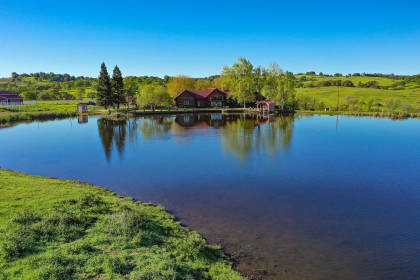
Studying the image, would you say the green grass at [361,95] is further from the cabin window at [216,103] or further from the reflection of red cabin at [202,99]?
the cabin window at [216,103]

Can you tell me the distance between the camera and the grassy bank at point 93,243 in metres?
6.87

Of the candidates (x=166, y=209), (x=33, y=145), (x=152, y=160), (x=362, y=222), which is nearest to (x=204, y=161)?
(x=152, y=160)

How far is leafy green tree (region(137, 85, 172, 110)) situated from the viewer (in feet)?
236

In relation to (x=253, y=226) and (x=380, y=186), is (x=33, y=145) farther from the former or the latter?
(x=380, y=186)

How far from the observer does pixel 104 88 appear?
67.8 metres

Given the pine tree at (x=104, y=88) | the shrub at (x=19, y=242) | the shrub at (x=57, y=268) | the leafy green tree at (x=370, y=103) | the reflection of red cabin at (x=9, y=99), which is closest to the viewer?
the shrub at (x=57, y=268)

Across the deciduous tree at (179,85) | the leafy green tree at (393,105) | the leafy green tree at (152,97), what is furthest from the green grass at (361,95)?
the deciduous tree at (179,85)

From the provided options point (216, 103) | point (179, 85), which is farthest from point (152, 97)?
point (179, 85)

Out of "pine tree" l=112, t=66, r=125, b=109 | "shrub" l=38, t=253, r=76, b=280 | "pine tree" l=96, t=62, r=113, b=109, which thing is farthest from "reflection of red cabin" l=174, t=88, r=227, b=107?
"shrub" l=38, t=253, r=76, b=280

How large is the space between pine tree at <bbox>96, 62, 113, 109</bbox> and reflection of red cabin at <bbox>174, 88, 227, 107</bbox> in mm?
22332

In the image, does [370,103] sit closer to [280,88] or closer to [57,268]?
[280,88]

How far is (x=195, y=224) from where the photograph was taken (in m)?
11.8

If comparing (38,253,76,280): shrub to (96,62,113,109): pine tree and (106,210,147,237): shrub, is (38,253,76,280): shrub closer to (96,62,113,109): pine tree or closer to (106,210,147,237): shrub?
(106,210,147,237): shrub

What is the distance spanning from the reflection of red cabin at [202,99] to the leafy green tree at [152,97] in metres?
7.24
